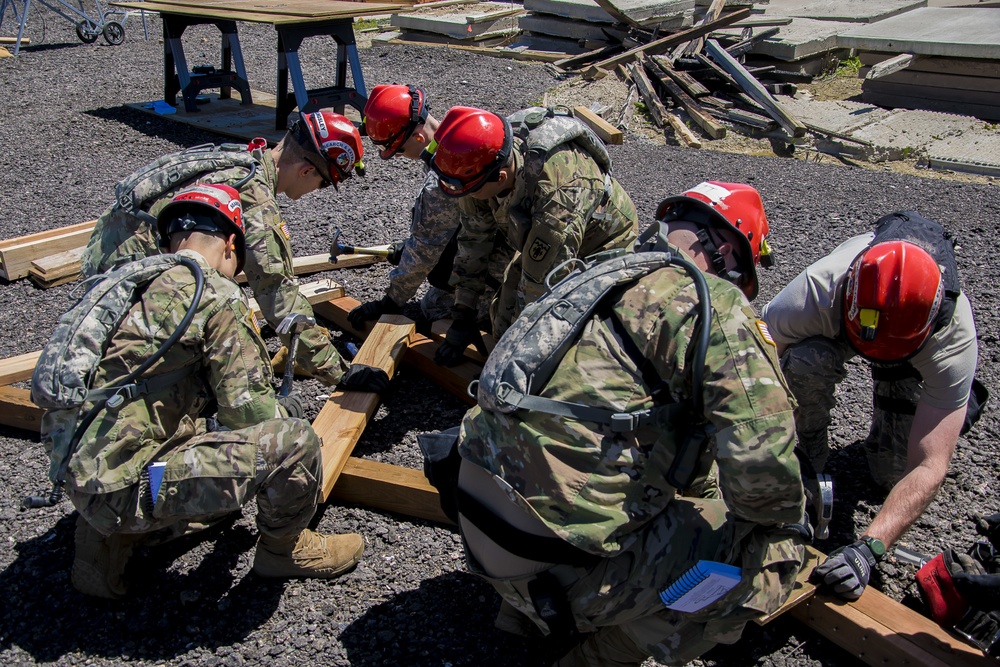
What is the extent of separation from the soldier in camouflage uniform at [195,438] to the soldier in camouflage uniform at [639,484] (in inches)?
35.0

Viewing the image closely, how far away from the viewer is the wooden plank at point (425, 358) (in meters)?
4.58

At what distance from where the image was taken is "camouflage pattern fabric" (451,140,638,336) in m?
4.11

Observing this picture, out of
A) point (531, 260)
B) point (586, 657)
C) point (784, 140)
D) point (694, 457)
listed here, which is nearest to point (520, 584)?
point (586, 657)

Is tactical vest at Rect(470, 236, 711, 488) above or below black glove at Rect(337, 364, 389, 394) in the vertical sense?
above

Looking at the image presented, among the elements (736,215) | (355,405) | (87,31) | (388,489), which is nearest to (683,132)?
(355,405)

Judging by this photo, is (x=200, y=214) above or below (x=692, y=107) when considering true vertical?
above

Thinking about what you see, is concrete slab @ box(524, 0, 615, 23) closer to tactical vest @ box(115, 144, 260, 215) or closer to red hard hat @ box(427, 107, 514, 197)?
red hard hat @ box(427, 107, 514, 197)

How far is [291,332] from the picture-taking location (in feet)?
13.4

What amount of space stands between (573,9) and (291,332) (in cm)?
1137

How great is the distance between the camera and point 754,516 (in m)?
2.39

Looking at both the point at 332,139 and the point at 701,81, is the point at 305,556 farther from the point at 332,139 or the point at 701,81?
the point at 701,81

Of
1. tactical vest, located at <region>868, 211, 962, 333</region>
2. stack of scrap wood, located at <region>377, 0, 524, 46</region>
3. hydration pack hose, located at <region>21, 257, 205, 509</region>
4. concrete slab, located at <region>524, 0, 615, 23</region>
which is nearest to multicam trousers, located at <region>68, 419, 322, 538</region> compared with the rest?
hydration pack hose, located at <region>21, 257, 205, 509</region>

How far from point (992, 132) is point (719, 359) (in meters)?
9.73

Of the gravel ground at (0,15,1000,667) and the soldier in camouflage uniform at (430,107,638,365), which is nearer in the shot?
the gravel ground at (0,15,1000,667)
